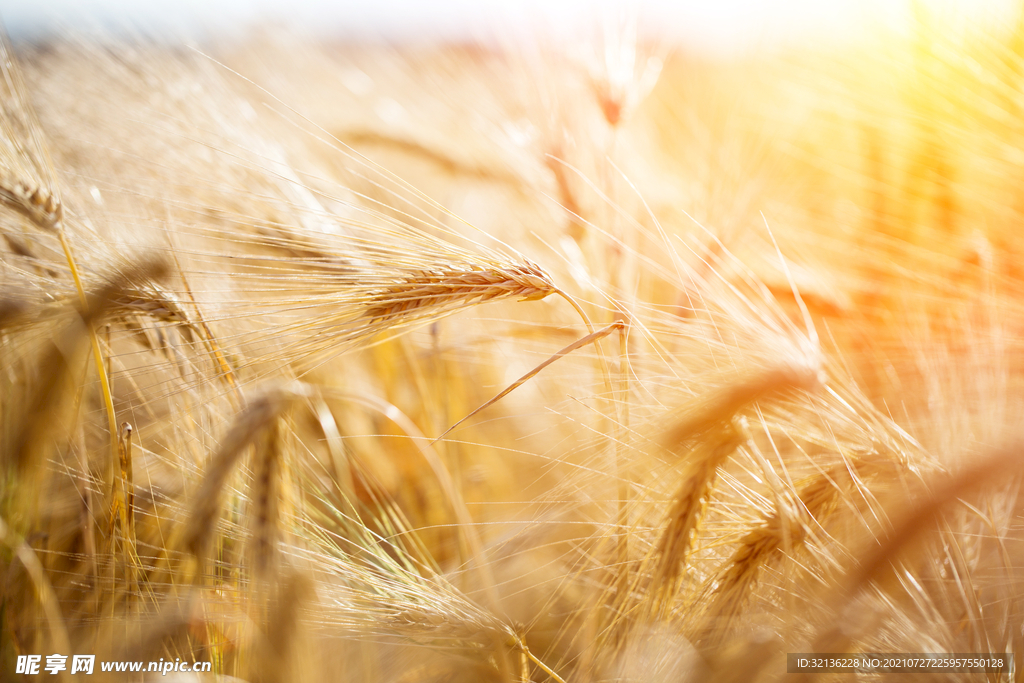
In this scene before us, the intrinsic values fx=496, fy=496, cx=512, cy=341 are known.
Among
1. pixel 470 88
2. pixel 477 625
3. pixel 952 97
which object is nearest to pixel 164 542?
pixel 477 625

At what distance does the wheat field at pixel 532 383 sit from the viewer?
0.43m

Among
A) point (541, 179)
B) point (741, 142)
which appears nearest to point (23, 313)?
point (541, 179)

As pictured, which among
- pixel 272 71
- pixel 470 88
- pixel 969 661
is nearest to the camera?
pixel 969 661

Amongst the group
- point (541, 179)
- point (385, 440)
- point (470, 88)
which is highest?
point (470, 88)

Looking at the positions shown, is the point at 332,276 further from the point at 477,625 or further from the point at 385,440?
the point at 385,440

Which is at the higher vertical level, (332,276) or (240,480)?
(332,276)

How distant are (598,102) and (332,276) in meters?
0.53

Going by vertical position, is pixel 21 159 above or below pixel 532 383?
above

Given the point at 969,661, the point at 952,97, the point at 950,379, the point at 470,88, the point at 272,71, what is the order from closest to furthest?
the point at 969,661 → the point at 950,379 → the point at 952,97 → the point at 470,88 → the point at 272,71

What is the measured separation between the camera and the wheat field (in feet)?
1.40

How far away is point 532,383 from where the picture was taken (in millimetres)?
947

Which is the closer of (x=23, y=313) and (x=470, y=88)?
(x=23, y=313)

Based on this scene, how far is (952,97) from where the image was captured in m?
0.75

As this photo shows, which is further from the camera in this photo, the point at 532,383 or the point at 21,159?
the point at 532,383
